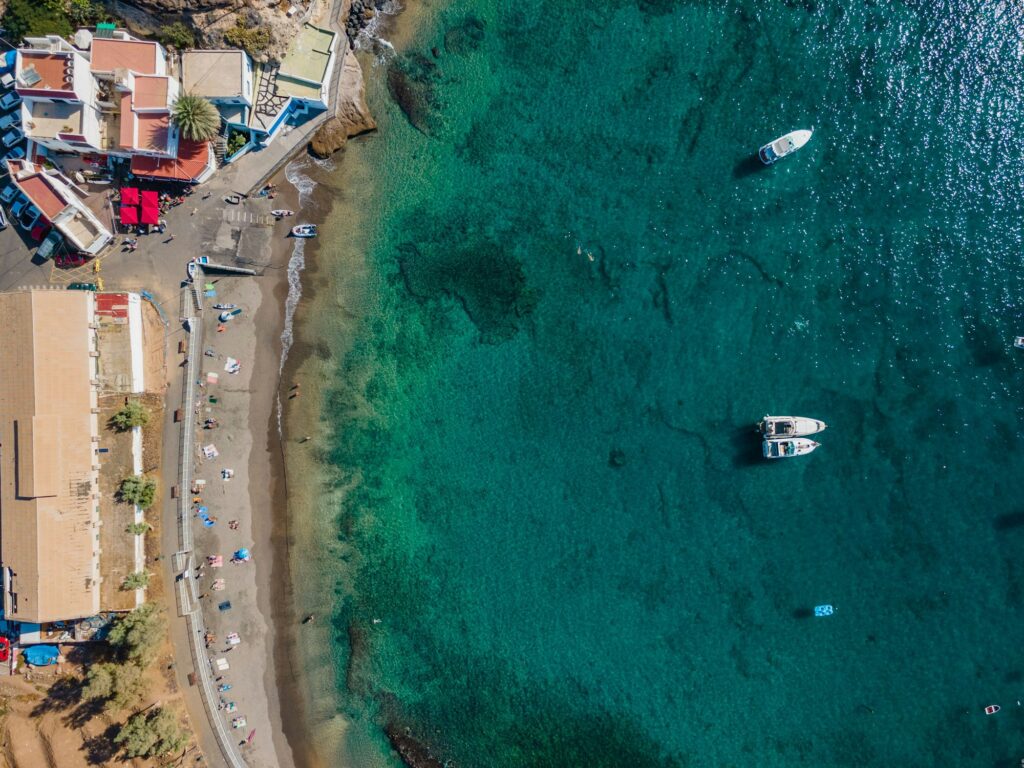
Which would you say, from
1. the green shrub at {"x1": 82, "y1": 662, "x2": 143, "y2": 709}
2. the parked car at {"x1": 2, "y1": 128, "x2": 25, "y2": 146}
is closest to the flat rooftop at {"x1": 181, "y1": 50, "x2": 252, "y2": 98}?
the parked car at {"x1": 2, "y1": 128, "x2": 25, "y2": 146}

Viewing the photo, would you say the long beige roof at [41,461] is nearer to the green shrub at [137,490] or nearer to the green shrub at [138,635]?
the green shrub at [138,635]

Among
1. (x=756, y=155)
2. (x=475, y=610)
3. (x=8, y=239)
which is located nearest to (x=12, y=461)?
(x=8, y=239)

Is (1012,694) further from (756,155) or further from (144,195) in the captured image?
(144,195)

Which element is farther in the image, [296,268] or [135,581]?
[296,268]

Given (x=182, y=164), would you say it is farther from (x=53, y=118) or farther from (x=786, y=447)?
(x=786, y=447)

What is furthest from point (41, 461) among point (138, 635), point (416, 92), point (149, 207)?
point (416, 92)

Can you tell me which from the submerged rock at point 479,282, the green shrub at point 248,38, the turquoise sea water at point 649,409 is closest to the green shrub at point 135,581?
the turquoise sea water at point 649,409
